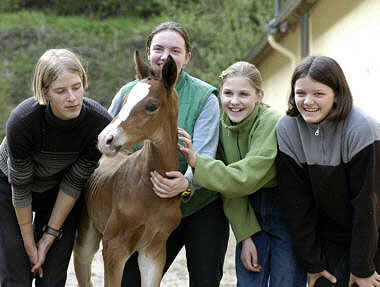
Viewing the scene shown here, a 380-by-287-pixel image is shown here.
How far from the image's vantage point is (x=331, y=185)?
2891 millimetres

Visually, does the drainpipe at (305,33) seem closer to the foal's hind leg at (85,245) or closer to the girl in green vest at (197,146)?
the girl in green vest at (197,146)

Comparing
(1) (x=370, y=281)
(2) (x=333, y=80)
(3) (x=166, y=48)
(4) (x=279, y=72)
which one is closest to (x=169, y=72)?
(3) (x=166, y=48)

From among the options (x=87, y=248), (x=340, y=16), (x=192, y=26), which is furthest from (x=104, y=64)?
(x=87, y=248)

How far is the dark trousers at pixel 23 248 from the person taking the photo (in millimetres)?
3082

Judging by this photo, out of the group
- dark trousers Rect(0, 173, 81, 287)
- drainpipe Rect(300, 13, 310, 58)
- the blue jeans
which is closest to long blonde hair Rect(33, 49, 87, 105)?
dark trousers Rect(0, 173, 81, 287)

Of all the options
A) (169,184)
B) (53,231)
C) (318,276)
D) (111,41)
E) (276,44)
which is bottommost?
(318,276)

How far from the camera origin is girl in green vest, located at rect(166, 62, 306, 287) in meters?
3.11

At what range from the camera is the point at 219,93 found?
3.36m

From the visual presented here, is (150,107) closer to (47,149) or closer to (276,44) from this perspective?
(47,149)

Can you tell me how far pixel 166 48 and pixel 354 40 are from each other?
13.3 ft

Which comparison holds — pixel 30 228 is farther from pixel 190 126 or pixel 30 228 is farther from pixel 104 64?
pixel 104 64

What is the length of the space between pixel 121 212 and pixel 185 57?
1.17 metres

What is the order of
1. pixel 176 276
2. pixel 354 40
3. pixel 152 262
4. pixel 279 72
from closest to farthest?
pixel 152 262 → pixel 176 276 → pixel 354 40 → pixel 279 72

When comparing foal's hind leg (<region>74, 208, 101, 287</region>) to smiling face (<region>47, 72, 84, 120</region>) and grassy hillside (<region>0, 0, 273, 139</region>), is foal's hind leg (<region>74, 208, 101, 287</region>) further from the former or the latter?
grassy hillside (<region>0, 0, 273, 139</region>)
